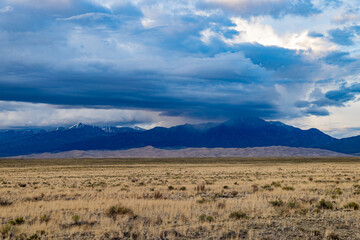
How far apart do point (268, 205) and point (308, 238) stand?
22.2ft

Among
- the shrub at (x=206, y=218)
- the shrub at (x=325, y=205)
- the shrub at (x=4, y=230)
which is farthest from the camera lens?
the shrub at (x=325, y=205)

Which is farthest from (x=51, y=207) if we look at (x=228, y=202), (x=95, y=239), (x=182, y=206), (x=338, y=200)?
(x=338, y=200)

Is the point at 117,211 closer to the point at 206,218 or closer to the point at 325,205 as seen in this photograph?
the point at 206,218

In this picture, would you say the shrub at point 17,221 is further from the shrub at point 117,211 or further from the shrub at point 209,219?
the shrub at point 209,219

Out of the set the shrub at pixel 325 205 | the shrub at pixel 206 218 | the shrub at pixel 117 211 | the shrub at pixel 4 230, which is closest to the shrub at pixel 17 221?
the shrub at pixel 4 230

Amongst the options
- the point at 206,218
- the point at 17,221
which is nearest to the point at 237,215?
the point at 206,218

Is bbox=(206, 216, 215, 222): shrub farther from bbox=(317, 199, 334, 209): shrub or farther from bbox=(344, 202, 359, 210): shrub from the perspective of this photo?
bbox=(344, 202, 359, 210): shrub

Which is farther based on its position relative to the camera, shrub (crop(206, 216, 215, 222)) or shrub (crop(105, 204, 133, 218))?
shrub (crop(105, 204, 133, 218))

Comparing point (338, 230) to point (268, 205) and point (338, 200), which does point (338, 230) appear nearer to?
point (268, 205)

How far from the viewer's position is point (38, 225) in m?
13.9

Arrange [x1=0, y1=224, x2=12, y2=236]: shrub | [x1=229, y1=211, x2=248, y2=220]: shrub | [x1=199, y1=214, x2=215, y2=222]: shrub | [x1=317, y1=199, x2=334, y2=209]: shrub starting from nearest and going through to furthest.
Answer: [x1=0, y1=224, x2=12, y2=236]: shrub, [x1=199, y1=214, x2=215, y2=222]: shrub, [x1=229, y1=211, x2=248, y2=220]: shrub, [x1=317, y1=199, x2=334, y2=209]: shrub

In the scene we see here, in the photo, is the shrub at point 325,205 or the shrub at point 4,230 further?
the shrub at point 325,205

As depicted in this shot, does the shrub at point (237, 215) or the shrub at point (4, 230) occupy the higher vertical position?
the shrub at point (237, 215)

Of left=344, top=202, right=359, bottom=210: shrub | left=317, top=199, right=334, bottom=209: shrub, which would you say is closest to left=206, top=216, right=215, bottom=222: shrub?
left=317, top=199, right=334, bottom=209: shrub
